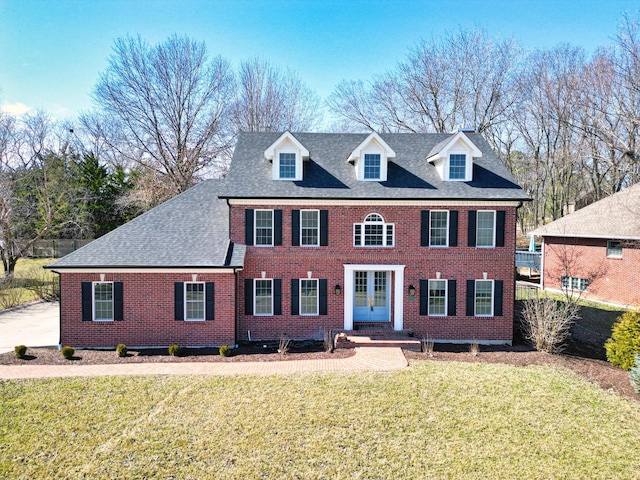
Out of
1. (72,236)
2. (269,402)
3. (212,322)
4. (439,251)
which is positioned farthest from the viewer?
(72,236)

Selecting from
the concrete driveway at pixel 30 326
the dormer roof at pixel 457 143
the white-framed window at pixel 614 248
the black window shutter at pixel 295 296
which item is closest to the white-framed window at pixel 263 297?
the black window shutter at pixel 295 296

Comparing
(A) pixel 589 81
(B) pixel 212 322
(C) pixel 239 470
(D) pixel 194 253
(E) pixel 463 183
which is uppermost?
(A) pixel 589 81

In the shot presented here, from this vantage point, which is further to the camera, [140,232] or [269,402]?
[140,232]

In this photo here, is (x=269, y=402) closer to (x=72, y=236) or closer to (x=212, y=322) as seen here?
(x=212, y=322)

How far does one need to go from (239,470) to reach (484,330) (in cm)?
1158

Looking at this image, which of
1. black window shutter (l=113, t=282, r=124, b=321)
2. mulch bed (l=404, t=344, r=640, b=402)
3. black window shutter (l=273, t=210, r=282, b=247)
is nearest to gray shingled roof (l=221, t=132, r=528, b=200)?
black window shutter (l=273, t=210, r=282, b=247)

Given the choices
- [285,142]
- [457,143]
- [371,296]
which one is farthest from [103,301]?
[457,143]

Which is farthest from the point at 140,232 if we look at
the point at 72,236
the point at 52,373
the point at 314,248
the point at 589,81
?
the point at 72,236

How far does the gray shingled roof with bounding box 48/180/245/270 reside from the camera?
44.5ft

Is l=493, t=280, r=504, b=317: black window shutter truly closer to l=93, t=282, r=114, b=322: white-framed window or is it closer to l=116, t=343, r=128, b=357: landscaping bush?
l=116, t=343, r=128, b=357: landscaping bush

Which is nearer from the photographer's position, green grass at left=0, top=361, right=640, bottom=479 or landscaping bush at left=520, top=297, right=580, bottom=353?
green grass at left=0, top=361, right=640, bottom=479

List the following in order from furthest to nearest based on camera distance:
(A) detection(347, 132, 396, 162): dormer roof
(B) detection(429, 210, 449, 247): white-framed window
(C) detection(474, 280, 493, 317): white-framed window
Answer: (A) detection(347, 132, 396, 162): dormer roof < (C) detection(474, 280, 493, 317): white-framed window < (B) detection(429, 210, 449, 247): white-framed window

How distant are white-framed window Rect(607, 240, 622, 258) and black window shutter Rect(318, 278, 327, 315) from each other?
17.1 m

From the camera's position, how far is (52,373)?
1122 centimetres
